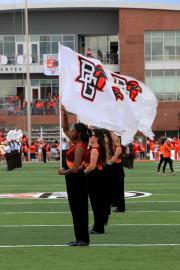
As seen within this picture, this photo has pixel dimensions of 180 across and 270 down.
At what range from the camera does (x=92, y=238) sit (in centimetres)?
1270

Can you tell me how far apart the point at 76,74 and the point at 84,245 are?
7.12m

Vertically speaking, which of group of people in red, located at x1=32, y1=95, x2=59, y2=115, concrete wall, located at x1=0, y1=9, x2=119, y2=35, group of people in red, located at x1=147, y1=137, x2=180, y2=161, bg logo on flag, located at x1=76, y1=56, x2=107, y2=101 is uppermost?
concrete wall, located at x1=0, y1=9, x2=119, y2=35

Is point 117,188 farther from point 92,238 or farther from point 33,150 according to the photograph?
point 33,150

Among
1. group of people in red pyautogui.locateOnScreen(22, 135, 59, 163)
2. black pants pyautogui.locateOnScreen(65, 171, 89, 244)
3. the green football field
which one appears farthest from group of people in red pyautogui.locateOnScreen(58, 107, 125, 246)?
group of people in red pyautogui.locateOnScreen(22, 135, 59, 163)

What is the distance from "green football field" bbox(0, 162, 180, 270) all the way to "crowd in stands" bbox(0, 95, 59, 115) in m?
46.9

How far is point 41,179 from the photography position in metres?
29.8

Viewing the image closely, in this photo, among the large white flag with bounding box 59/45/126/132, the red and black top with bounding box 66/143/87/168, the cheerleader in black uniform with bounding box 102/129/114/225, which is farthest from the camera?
the large white flag with bounding box 59/45/126/132

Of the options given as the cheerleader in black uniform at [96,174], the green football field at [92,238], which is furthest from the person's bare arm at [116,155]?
the cheerleader in black uniform at [96,174]

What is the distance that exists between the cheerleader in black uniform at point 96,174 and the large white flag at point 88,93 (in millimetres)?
2966

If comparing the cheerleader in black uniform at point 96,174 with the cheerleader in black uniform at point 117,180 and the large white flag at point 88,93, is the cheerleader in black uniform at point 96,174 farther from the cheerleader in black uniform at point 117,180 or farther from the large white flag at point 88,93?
the large white flag at point 88,93

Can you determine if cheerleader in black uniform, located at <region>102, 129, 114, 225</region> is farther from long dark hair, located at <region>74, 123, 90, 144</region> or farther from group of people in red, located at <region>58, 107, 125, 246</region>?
long dark hair, located at <region>74, 123, 90, 144</region>

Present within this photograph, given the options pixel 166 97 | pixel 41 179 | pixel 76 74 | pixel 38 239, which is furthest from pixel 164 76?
pixel 38 239

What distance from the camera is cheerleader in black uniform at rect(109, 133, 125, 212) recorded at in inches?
664

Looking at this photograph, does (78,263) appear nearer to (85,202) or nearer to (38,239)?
(85,202)
